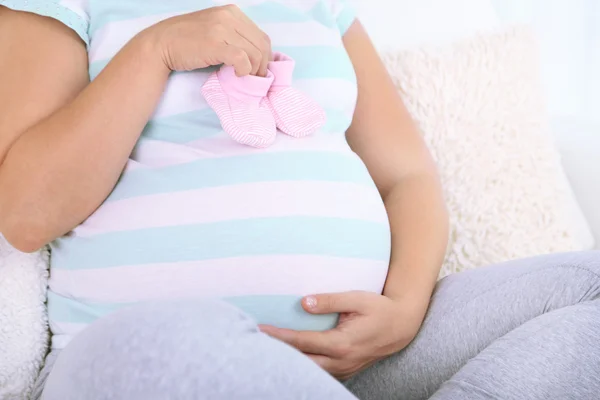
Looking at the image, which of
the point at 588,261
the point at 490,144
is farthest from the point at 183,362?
the point at 490,144

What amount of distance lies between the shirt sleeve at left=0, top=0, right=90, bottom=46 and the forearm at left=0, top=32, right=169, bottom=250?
0.09 meters

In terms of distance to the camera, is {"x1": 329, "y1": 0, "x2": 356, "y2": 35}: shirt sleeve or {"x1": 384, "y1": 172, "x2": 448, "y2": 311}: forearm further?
{"x1": 329, "y1": 0, "x2": 356, "y2": 35}: shirt sleeve

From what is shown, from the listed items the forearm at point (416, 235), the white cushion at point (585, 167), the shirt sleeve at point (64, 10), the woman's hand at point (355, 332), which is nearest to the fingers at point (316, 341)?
the woman's hand at point (355, 332)

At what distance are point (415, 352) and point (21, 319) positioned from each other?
460mm

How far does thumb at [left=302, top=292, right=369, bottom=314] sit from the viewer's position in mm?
745

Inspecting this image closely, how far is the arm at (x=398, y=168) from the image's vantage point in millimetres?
873

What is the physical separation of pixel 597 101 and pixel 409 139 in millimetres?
974

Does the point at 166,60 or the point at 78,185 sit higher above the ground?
the point at 166,60

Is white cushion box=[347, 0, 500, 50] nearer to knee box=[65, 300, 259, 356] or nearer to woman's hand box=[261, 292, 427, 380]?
woman's hand box=[261, 292, 427, 380]

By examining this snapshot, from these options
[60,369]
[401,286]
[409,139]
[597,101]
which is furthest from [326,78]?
[597,101]

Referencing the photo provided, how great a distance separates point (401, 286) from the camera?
2.73ft

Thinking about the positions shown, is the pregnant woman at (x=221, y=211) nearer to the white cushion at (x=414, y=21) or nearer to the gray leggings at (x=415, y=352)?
the gray leggings at (x=415, y=352)

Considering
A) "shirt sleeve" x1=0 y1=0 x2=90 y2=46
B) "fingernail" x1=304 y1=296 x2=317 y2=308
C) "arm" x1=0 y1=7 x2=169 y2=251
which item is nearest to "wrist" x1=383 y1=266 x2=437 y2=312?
"fingernail" x1=304 y1=296 x2=317 y2=308

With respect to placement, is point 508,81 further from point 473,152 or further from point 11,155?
point 11,155
